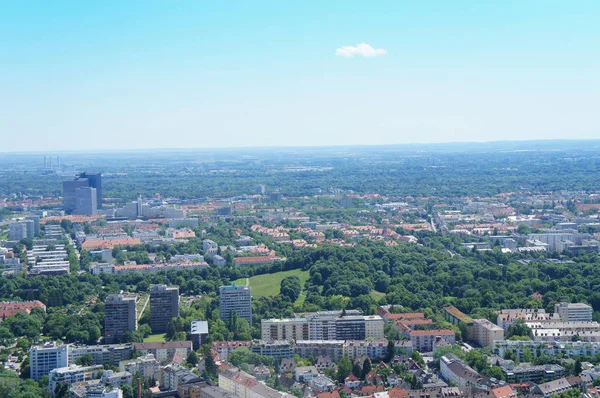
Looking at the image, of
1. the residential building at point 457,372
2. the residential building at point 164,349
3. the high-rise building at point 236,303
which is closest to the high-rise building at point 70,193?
the high-rise building at point 236,303

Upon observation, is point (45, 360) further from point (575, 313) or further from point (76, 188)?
point (76, 188)

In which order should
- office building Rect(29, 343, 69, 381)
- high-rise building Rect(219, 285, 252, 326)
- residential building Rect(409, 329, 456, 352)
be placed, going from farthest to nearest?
high-rise building Rect(219, 285, 252, 326), residential building Rect(409, 329, 456, 352), office building Rect(29, 343, 69, 381)

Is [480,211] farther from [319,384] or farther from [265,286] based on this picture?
[319,384]

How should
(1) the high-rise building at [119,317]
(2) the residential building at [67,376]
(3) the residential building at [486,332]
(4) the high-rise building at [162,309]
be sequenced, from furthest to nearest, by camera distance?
(4) the high-rise building at [162,309], (1) the high-rise building at [119,317], (3) the residential building at [486,332], (2) the residential building at [67,376]

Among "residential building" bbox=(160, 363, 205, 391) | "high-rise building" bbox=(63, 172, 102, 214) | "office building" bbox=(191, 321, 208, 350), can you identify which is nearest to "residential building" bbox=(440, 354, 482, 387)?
"residential building" bbox=(160, 363, 205, 391)

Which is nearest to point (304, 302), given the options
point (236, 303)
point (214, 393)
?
point (236, 303)

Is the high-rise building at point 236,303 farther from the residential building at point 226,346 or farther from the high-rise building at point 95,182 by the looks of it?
the high-rise building at point 95,182

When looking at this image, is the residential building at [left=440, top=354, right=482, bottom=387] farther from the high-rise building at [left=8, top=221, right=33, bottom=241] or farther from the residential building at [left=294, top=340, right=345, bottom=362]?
the high-rise building at [left=8, top=221, right=33, bottom=241]
